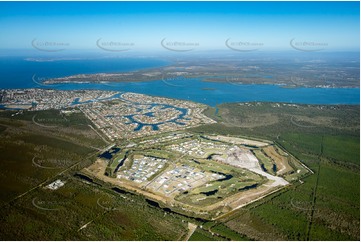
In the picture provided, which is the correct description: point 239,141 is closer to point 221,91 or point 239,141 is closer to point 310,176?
point 310,176

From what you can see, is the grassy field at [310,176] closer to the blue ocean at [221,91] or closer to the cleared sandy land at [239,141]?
the cleared sandy land at [239,141]

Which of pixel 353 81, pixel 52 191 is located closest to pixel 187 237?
pixel 52 191

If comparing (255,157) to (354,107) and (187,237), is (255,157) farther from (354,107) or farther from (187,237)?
(354,107)

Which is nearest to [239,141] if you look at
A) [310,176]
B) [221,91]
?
[310,176]

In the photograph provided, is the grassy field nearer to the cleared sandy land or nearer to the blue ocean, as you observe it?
the cleared sandy land

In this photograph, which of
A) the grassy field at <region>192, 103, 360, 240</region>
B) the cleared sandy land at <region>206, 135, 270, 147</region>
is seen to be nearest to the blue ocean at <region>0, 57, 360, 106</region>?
the grassy field at <region>192, 103, 360, 240</region>

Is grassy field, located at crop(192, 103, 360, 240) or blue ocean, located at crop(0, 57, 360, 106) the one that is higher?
blue ocean, located at crop(0, 57, 360, 106)

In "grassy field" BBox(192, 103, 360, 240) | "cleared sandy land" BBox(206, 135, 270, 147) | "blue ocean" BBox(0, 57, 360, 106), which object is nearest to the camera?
"grassy field" BBox(192, 103, 360, 240)

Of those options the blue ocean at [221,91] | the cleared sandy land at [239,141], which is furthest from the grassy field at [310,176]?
the blue ocean at [221,91]
